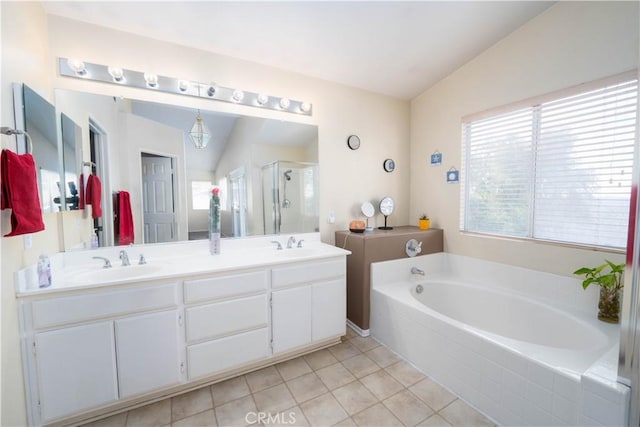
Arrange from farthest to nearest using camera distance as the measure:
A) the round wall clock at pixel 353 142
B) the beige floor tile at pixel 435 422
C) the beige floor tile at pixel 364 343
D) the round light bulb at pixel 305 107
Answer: the round wall clock at pixel 353 142 → the round light bulb at pixel 305 107 → the beige floor tile at pixel 364 343 → the beige floor tile at pixel 435 422

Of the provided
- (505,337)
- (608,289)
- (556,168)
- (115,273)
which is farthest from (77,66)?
(608,289)

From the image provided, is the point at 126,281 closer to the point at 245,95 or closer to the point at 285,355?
the point at 285,355

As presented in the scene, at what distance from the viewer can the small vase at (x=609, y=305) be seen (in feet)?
5.70

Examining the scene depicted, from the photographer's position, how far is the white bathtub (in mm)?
1271

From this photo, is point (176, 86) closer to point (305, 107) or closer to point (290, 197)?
point (305, 107)

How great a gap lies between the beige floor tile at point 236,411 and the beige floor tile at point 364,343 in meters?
1.02

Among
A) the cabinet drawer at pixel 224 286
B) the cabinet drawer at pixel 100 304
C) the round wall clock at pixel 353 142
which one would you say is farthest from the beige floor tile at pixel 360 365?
the round wall clock at pixel 353 142

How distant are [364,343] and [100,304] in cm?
200

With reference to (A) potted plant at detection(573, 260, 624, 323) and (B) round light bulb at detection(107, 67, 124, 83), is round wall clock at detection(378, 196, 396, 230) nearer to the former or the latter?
(A) potted plant at detection(573, 260, 624, 323)

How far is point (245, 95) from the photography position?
7.60 feet

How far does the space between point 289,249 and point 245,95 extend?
143 centimetres

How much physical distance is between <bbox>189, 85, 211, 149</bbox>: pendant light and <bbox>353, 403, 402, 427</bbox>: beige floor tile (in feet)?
7.36

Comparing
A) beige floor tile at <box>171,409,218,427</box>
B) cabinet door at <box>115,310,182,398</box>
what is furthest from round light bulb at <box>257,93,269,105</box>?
beige floor tile at <box>171,409,218,427</box>

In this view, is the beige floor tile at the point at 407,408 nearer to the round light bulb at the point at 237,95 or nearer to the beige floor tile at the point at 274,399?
the beige floor tile at the point at 274,399
